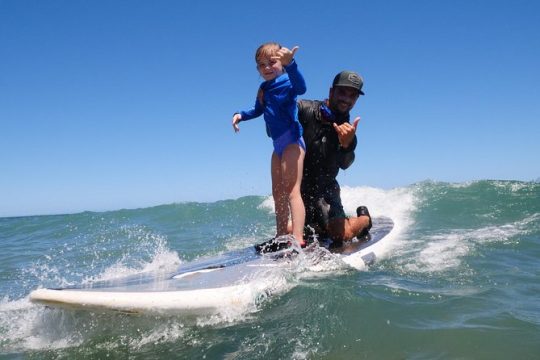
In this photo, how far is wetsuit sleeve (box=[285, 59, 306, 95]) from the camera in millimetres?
3959

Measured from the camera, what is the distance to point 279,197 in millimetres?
4617

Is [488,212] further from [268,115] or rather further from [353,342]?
[353,342]

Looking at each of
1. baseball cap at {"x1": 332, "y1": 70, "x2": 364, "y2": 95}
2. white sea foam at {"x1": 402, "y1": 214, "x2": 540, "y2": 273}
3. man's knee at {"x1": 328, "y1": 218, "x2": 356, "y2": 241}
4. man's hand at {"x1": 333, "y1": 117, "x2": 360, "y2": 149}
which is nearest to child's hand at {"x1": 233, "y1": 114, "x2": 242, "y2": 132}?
man's hand at {"x1": 333, "y1": 117, "x2": 360, "y2": 149}

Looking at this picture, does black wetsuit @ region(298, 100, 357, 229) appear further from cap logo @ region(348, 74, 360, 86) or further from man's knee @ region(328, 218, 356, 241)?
cap logo @ region(348, 74, 360, 86)

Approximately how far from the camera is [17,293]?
4820 mm

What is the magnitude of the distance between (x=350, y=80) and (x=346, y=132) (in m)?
0.62

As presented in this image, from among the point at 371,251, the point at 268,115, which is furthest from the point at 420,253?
the point at 268,115

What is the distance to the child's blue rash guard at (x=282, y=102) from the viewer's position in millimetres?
4078

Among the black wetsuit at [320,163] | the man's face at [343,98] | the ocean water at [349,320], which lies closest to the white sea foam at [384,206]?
the ocean water at [349,320]

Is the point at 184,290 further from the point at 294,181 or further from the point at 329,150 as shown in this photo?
the point at 329,150

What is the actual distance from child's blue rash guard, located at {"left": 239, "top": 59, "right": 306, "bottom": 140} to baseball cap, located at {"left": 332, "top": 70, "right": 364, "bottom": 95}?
69cm

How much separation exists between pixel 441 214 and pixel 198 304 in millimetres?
8874

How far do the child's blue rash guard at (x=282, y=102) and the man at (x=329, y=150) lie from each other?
511mm

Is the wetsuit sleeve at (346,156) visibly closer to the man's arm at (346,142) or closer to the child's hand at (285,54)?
the man's arm at (346,142)
